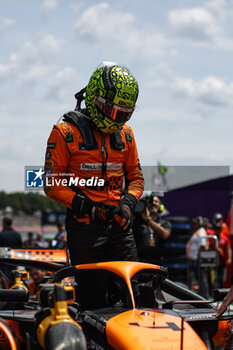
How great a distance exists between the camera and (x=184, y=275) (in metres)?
12.7

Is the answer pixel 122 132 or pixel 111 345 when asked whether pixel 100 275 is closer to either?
pixel 111 345

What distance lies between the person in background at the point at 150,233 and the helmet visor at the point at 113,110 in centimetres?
368

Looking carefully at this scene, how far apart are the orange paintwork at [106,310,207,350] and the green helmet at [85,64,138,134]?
1.50 meters

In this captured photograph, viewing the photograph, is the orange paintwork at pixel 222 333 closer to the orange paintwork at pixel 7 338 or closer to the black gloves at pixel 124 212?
the black gloves at pixel 124 212

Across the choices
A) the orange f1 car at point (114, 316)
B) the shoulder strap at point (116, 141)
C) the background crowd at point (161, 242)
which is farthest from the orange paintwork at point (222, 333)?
the background crowd at point (161, 242)

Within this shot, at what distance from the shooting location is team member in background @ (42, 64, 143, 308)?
158 inches

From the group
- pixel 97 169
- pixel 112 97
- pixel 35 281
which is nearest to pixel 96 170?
pixel 97 169

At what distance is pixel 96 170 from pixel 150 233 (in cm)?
418

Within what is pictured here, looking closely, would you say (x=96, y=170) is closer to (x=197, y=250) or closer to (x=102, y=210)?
(x=102, y=210)

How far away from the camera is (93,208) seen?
3.94 metres

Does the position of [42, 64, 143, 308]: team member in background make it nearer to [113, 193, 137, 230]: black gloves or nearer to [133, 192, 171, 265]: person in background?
[113, 193, 137, 230]: black gloves

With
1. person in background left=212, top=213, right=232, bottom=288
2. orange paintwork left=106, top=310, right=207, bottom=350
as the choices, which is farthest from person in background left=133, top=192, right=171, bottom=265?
Result: orange paintwork left=106, top=310, right=207, bottom=350

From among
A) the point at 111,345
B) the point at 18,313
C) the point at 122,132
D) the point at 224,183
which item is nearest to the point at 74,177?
the point at 122,132

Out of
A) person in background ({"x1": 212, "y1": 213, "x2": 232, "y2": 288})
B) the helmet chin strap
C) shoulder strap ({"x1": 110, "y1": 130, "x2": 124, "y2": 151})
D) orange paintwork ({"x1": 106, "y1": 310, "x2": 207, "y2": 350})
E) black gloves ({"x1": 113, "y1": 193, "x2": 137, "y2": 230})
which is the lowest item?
person in background ({"x1": 212, "y1": 213, "x2": 232, "y2": 288})
